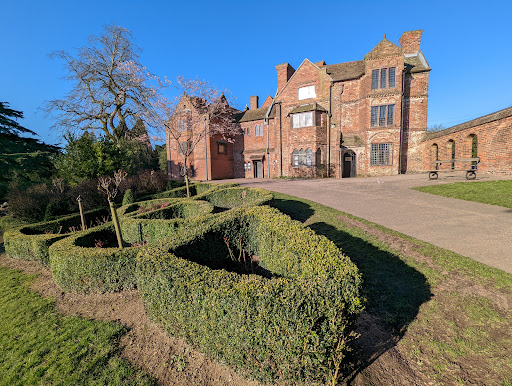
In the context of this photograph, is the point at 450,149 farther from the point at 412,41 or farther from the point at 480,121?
the point at 412,41

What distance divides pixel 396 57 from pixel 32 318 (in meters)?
30.6

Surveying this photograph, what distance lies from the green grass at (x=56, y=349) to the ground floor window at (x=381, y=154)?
26.3m

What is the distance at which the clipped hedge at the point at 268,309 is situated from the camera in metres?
2.38

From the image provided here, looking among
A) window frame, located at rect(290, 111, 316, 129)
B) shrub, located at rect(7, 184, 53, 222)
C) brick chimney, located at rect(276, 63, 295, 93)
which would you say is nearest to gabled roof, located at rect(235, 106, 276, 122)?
brick chimney, located at rect(276, 63, 295, 93)

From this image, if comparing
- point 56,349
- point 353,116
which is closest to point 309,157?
point 353,116

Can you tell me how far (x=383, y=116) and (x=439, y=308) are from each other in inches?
968

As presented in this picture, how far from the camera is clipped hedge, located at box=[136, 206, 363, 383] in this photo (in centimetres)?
238

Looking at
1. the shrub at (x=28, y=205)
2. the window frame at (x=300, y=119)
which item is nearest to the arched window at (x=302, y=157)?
Result: the window frame at (x=300, y=119)

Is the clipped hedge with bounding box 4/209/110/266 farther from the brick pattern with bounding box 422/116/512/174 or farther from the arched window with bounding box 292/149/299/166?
the brick pattern with bounding box 422/116/512/174

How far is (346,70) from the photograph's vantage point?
25.9 metres

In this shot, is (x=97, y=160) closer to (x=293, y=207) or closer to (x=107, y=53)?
(x=107, y=53)

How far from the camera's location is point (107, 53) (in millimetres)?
19891

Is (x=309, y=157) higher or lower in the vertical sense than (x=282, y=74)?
lower

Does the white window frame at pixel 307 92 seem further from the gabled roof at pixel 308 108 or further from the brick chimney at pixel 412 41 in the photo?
the brick chimney at pixel 412 41
